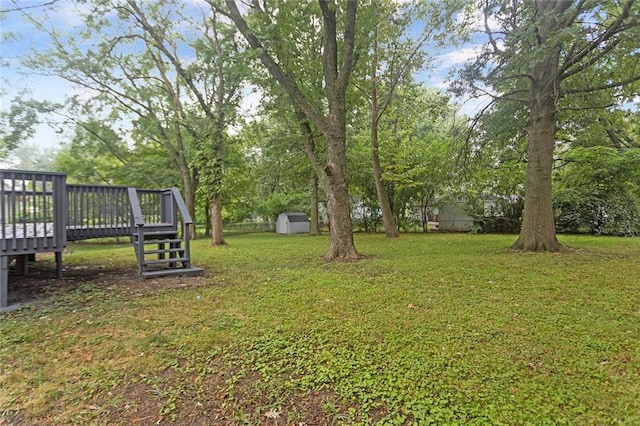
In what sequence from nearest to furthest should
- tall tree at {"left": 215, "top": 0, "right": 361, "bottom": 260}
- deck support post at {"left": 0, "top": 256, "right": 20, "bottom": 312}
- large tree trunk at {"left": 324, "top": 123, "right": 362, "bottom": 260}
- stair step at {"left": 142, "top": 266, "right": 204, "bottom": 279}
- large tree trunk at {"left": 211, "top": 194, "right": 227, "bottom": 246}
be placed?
deck support post at {"left": 0, "top": 256, "right": 20, "bottom": 312} < stair step at {"left": 142, "top": 266, "right": 204, "bottom": 279} < tall tree at {"left": 215, "top": 0, "right": 361, "bottom": 260} < large tree trunk at {"left": 324, "top": 123, "right": 362, "bottom": 260} < large tree trunk at {"left": 211, "top": 194, "right": 227, "bottom": 246}

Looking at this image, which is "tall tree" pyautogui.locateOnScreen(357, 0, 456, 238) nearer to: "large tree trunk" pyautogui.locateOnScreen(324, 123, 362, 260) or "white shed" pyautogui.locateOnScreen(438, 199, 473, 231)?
"large tree trunk" pyautogui.locateOnScreen(324, 123, 362, 260)

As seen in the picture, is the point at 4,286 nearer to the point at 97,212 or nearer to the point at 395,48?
the point at 97,212

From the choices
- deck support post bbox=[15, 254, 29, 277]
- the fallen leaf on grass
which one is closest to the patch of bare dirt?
deck support post bbox=[15, 254, 29, 277]

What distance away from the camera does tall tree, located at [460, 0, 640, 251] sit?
638 cm

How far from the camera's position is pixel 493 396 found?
200 centimetres

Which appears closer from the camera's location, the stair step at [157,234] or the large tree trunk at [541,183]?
the stair step at [157,234]

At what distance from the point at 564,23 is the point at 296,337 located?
305 inches

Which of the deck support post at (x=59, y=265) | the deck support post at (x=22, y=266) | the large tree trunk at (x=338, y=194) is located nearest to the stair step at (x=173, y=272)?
Answer: the deck support post at (x=59, y=265)

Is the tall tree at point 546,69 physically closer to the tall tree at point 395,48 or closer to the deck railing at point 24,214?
the tall tree at point 395,48

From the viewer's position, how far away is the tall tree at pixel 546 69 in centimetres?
638

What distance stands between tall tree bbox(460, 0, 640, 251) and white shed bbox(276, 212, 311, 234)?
12283 millimetres

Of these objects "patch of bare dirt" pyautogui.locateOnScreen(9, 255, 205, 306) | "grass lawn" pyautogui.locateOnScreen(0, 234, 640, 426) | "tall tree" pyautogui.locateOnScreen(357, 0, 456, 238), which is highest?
"tall tree" pyautogui.locateOnScreen(357, 0, 456, 238)

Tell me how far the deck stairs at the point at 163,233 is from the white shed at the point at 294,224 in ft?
38.5

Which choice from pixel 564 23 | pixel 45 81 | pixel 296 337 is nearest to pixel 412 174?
pixel 564 23
